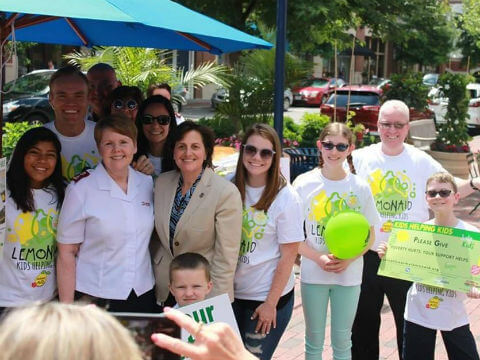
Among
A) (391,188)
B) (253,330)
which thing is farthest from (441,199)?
(253,330)

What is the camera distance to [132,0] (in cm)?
321

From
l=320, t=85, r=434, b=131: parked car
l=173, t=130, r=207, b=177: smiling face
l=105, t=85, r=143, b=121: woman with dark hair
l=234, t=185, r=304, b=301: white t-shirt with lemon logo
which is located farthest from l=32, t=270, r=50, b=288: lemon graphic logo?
l=320, t=85, r=434, b=131: parked car

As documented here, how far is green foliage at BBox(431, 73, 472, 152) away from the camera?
42.2ft

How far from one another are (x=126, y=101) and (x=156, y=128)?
503 mm

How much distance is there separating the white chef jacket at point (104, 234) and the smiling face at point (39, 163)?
0.61ft

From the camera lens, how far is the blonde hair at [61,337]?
114 cm

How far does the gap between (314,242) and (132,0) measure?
1787 mm

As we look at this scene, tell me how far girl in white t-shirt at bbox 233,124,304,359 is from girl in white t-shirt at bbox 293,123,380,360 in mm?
357

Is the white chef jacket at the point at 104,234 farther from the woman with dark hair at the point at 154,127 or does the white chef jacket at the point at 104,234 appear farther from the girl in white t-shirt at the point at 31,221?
the woman with dark hair at the point at 154,127

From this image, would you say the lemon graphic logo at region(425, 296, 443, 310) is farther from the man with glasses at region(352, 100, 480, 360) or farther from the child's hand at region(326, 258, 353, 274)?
the child's hand at region(326, 258, 353, 274)

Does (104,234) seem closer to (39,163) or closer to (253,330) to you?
(39,163)

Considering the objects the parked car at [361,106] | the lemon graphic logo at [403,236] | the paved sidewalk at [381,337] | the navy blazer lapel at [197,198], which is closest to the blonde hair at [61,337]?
the navy blazer lapel at [197,198]

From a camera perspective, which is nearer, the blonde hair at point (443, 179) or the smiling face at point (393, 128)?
the blonde hair at point (443, 179)

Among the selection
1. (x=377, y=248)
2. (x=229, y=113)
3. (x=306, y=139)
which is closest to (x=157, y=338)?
(x=377, y=248)
